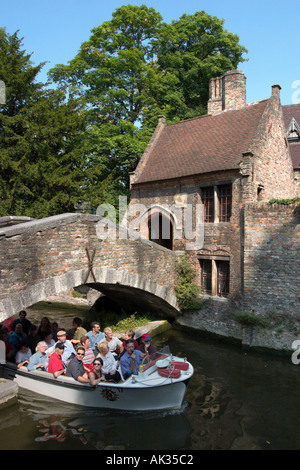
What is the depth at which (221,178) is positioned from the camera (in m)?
12.5

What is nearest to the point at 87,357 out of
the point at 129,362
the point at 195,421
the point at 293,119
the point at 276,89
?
the point at 129,362

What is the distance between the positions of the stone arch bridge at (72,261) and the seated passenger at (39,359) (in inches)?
43.8

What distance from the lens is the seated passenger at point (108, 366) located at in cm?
765

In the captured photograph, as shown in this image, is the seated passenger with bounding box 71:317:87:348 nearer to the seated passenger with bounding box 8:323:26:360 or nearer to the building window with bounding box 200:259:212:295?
the seated passenger with bounding box 8:323:26:360

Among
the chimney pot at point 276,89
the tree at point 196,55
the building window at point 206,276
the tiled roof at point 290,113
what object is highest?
the tree at point 196,55

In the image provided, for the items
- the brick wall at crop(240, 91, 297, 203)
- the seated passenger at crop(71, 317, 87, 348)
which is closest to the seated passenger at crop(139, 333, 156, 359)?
the seated passenger at crop(71, 317, 87, 348)

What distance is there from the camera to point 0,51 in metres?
14.6

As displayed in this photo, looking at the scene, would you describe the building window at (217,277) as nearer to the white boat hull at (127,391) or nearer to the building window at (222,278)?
the building window at (222,278)

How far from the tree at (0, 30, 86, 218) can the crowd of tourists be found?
5627 mm

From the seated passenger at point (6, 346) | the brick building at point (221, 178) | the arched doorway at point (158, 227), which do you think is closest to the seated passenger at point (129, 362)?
the seated passenger at point (6, 346)

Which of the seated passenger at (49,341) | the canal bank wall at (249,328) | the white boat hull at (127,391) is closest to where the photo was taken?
the white boat hull at (127,391)

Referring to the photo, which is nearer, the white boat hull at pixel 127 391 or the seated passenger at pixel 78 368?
the white boat hull at pixel 127 391

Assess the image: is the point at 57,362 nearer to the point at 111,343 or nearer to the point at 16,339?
the point at 111,343
